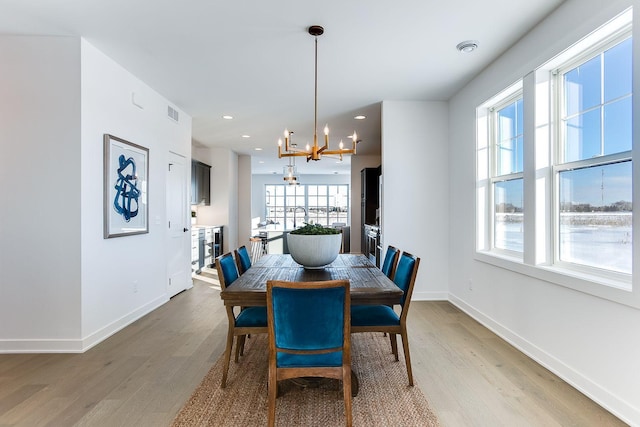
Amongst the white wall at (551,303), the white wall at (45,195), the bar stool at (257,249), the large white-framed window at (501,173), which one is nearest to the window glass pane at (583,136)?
the white wall at (551,303)

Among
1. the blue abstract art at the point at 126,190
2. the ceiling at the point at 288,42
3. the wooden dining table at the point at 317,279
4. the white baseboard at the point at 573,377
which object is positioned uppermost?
the ceiling at the point at 288,42

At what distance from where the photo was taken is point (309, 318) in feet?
5.77

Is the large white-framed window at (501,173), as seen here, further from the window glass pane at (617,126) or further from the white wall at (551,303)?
the window glass pane at (617,126)

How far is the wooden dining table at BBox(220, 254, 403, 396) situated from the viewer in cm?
203

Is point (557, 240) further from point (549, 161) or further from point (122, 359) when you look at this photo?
point (122, 359)

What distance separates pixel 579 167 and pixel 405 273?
4.70ft

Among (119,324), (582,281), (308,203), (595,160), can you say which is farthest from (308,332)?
(308,203)

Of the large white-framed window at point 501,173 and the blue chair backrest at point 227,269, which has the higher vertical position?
the large white-framed window at point 501,173

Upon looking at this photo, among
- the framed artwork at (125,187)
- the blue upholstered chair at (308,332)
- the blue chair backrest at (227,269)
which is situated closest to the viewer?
the blue upholstered chair at (308,332)

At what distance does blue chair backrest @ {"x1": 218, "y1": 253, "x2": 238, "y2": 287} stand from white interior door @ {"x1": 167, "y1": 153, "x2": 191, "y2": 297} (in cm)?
234

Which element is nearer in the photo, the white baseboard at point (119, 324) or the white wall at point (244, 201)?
the white baseboard at point (119, 324)

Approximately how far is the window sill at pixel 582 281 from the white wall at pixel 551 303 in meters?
0.04

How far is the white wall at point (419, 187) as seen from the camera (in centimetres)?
450

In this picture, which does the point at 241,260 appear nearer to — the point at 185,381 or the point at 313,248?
the point at 313,248
